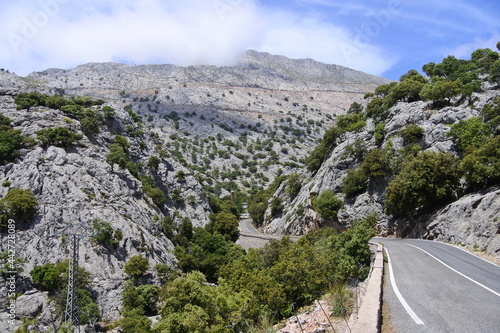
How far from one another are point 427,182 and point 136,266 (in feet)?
121

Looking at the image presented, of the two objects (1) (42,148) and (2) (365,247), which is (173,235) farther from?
(2) (365,247)

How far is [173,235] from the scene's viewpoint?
56.5 m

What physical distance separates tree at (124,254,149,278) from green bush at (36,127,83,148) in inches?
982

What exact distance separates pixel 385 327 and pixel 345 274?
998 centimetres

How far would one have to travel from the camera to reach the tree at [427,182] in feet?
121

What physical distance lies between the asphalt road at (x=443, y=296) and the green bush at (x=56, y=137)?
51240 millimetres

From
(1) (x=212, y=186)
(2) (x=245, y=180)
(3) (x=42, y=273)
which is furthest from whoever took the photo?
(2) (x=245, y=180)

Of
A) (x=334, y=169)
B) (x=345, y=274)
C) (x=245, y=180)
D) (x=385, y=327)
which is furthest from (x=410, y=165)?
(x=245, y=180)

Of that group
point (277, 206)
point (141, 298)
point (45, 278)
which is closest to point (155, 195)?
point (141, 298)

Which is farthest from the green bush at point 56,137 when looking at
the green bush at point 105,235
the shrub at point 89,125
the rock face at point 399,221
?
the rock face at point 399,221

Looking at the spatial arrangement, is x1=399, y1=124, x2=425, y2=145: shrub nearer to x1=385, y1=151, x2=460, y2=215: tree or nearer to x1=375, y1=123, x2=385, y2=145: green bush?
x1=375, y1=123, x2=385, y2=145: green bush

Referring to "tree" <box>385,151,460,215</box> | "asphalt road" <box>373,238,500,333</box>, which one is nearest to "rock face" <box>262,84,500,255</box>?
"tree" <box>385,151,460,215</box>

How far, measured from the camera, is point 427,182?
37.3 meters

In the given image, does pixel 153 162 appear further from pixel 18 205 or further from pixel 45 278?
pixel 45 278
